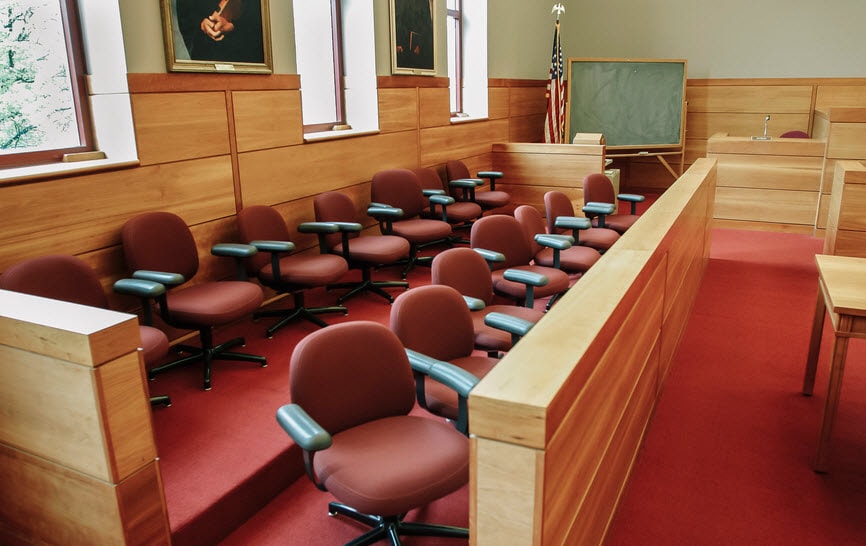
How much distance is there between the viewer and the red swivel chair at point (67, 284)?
2816 millimetres

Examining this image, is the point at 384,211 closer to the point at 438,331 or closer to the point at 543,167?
the point at 438,331

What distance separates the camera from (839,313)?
2676mm

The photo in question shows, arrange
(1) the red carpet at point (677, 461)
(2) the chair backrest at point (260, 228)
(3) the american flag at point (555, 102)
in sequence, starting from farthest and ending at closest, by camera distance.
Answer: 1. (3) the american flag at point (555, 102)
2. (2) the chair backrest at point (260, 228)
3. (1) the red carpet at point (677, 461)

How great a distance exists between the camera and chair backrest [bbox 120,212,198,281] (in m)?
3.41

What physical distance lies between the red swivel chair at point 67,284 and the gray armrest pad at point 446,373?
119 cm

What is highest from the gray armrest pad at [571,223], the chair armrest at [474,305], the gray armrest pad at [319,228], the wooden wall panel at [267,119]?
the wooden wall panel at [267,119]

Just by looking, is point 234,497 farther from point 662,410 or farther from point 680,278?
point 680,278

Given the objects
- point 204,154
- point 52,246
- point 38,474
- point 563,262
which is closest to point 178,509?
point 38,474

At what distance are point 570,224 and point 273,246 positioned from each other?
2207 millimetres

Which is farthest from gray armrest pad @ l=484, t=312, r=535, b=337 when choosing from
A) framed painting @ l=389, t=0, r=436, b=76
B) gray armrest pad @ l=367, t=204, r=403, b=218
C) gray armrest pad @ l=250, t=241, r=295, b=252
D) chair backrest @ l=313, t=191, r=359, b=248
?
→ framed painting @ l=389, t=0, r=436, b=76

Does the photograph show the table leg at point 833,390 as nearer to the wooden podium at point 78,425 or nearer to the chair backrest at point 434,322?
the chair backrest at point 434,322

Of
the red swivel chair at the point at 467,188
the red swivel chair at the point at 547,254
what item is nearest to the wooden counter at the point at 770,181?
the red swivel chair at the point at 467,188

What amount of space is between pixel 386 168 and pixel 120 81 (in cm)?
277

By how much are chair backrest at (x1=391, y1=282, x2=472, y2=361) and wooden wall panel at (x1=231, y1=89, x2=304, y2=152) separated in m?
2.15
